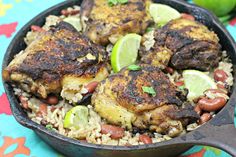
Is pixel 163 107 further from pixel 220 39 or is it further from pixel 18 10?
pixel 18 10

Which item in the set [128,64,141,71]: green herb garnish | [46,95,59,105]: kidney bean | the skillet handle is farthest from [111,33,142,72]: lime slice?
the skillet handle

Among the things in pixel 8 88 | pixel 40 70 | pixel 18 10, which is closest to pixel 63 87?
pixel 40 70

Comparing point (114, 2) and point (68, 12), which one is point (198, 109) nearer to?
point (114, 2)

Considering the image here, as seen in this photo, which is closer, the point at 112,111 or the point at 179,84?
the point at 112,111

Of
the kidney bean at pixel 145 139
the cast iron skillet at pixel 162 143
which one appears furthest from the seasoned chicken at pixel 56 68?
the kidney bean at pixel 145 139

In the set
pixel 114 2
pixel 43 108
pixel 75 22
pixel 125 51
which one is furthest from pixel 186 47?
pixel 43 108

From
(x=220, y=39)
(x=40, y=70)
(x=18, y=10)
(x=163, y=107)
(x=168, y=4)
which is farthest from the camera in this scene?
(x=18, y=10)

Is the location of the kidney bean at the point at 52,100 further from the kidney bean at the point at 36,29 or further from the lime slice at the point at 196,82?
the lime slice at the point at 196,82
